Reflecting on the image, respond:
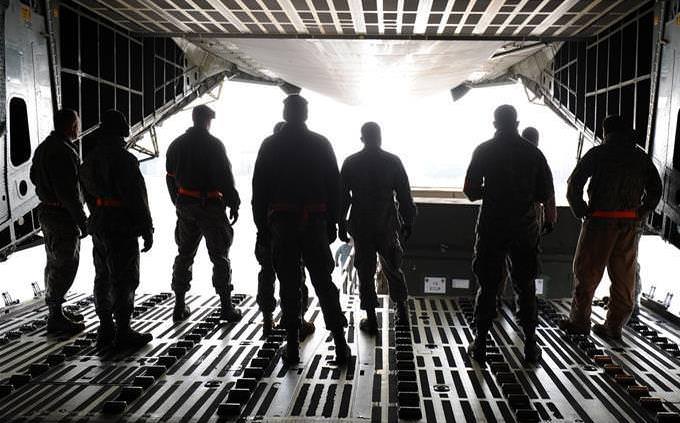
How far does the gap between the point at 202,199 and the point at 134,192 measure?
773mm

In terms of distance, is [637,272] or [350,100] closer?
[637,272]

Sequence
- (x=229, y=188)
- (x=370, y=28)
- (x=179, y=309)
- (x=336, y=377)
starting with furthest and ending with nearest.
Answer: (x=370, y=28) → (x=179, y=309) → (x=229, y=188) → (x=336, y=377)

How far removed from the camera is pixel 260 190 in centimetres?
422

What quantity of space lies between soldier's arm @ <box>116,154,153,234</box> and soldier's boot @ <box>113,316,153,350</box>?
747 millimetres

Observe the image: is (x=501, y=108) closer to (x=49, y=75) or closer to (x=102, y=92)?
(x=49, y=75)

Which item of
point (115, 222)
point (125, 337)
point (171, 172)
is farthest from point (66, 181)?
point (125, 337)

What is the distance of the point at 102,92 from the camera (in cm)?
743

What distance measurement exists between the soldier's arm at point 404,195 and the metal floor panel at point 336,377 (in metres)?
1.04

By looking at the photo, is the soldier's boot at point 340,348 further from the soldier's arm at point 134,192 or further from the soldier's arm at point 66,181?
the soldier's arm at point 66,181

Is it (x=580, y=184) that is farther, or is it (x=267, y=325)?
(x=267, y=325)

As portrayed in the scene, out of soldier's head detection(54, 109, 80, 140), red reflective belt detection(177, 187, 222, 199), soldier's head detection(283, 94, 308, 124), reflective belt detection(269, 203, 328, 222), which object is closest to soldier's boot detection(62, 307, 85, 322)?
red reflective belt detection(177, 187, 222, 199)

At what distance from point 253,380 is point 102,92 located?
502 centimetres

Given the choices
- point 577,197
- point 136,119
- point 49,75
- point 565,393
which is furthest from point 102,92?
point 565,393

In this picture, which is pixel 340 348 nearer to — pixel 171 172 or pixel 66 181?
pixel 171 172
